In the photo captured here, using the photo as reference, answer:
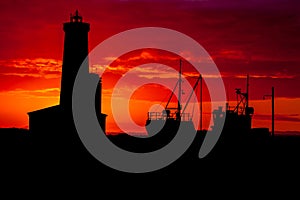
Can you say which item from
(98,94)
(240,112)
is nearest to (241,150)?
(240,112)

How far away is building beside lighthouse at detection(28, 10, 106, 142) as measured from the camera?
Answer: 48594 millimetres

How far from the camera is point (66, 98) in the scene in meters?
50.2

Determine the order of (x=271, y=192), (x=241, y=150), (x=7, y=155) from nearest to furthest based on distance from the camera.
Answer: (x=271, y=192)
(x=7, y=155)
(x=241, y=150)

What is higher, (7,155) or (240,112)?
(240,112)

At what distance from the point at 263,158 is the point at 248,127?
38.7ft

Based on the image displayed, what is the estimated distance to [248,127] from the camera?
2436 inches

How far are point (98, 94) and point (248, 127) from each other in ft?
63.2

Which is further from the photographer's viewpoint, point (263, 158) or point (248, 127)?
point (248, 127)

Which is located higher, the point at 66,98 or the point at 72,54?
the point at 72,54

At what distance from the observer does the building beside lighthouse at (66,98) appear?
48594mm

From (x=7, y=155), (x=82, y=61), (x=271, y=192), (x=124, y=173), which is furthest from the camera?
(x=82, y=61)

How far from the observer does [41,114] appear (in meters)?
48.6

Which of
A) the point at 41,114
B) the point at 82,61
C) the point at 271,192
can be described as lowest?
the point at 271,192

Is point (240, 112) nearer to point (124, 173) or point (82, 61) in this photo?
point (82, 61)
